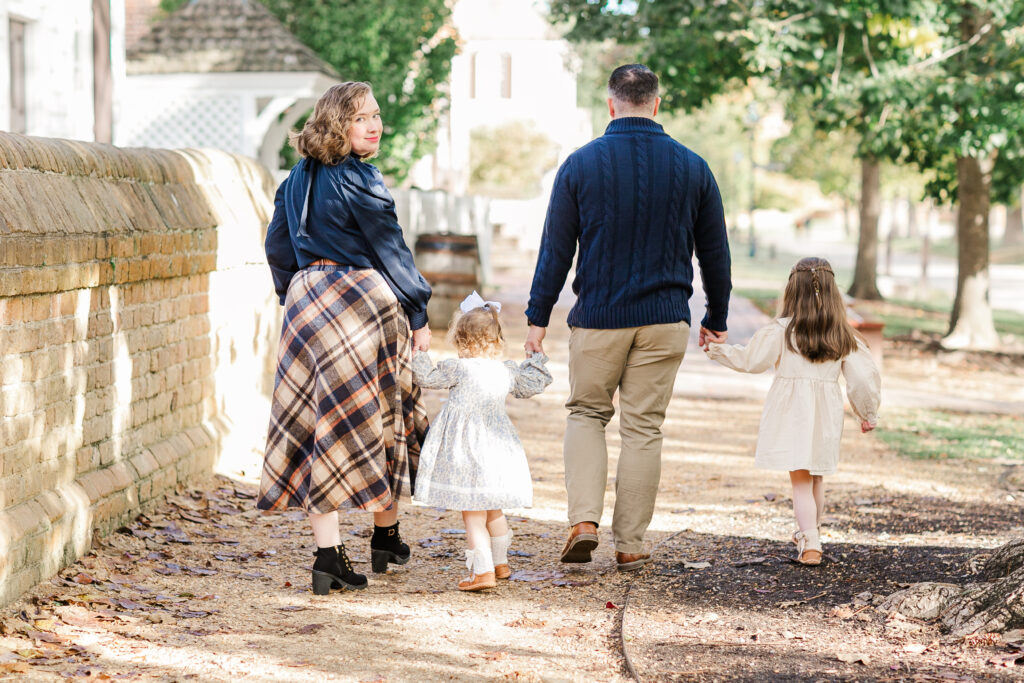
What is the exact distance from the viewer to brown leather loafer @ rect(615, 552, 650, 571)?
5281 millimetres

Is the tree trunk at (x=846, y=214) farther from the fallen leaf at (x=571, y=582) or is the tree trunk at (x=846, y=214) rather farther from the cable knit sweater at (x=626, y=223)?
the fallen leaf at (x=571, y=582)

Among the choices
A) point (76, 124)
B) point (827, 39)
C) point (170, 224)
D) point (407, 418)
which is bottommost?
point (407, 418)

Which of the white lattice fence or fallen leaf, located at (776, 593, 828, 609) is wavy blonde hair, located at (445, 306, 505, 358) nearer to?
fallen leaf, located at (776, 593, 828, 609)

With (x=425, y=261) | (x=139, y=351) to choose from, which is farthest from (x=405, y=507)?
(x=425, y=261)

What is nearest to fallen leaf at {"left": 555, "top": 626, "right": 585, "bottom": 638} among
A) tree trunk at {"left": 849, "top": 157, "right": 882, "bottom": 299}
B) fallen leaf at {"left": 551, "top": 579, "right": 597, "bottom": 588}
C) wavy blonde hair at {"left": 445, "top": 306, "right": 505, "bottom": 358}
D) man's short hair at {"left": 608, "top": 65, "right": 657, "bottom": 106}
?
fallen leaf at {"left": 551, "top": 579, "right": 597, "bottom": 588}

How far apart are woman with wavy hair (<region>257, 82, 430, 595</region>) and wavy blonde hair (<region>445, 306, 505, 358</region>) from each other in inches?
5.8

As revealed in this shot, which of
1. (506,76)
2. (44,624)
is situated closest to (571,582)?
(44,624)

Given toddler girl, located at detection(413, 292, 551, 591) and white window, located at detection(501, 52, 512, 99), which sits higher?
white window, located at detection(501, 52, 512, 99)

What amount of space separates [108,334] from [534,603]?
88.0 inches

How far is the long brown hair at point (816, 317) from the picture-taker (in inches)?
213

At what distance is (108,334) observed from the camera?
17.9 ft

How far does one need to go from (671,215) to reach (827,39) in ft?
30.9

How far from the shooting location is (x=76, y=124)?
11695 mm

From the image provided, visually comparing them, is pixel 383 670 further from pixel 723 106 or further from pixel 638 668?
pixel 723 106
